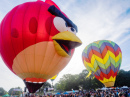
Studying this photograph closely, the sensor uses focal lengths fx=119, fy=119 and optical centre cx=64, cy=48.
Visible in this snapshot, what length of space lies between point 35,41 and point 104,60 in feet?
33.3

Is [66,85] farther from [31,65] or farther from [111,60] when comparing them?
[31,65]

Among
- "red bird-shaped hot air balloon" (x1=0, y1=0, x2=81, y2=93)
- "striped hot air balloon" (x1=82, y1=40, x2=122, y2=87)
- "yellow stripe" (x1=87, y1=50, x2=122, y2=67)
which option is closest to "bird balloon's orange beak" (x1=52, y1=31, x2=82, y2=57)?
"red bird-shaped hot air balloon" (x1=0, y1=0, x2=81, y2=93)

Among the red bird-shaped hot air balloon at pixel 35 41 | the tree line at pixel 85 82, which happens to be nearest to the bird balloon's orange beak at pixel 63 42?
the red bird-shaped hot air balloon at pixel 35 41

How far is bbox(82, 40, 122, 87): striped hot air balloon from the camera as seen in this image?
14.1 meters

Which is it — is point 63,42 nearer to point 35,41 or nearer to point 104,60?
point 35,41

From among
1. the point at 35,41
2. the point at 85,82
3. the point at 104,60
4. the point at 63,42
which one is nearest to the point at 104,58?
the point at 104,60

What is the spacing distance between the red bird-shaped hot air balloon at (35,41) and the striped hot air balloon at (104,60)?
8311 mm

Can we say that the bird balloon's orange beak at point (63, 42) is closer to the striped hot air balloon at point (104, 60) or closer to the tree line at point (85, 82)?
the striped hot air balloon at point (104, 60)

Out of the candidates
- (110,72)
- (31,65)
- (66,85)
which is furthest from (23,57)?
(66,85)

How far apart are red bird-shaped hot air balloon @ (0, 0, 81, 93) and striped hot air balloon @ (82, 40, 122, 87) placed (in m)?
8.31

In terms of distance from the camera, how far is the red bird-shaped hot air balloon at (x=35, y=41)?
6445 millimetres

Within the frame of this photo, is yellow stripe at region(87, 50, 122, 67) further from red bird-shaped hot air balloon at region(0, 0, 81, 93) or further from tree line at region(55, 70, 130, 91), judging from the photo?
tree line at region(55, 70, 130, 91)

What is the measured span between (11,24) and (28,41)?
1.53 metres

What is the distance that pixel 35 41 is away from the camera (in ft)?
21.0
